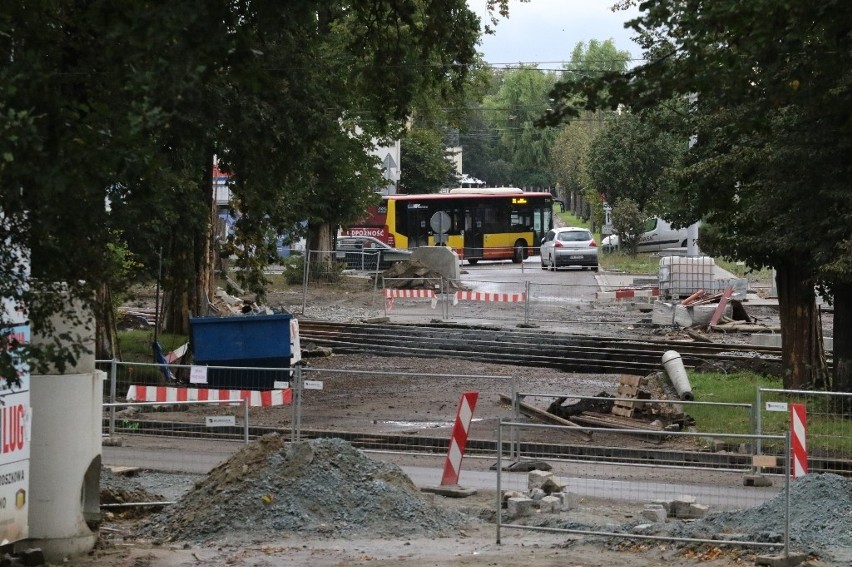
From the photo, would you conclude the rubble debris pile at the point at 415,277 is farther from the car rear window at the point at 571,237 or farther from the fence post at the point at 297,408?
the fence post at the point at 297,408

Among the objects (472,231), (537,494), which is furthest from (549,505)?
(472,231)

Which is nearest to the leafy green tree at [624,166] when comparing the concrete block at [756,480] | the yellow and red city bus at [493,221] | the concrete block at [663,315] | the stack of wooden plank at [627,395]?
the yellow and red city bus at [493,221]

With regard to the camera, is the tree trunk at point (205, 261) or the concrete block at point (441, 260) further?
the concrete block at point (441, 260)

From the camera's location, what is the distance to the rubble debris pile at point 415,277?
41.2 metres

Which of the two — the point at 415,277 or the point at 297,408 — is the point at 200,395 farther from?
the point at 415,277

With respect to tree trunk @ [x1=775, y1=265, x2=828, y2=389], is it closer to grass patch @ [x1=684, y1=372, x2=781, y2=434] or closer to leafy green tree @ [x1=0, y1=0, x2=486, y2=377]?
grass patch @ [x1=684, y1=372, x2=781, y2=434]

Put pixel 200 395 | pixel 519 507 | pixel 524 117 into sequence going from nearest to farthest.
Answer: pixel 519 507
pixel 200 395
pixel 524 117

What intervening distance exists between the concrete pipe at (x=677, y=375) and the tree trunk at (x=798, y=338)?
5.44 feet

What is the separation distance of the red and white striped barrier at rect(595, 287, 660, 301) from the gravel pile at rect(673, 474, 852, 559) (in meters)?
27.1

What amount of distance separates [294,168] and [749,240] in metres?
7.09

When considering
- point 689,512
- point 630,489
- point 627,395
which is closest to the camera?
point 689,512

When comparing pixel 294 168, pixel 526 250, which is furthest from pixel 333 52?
pixel 526 250

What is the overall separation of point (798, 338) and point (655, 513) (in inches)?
411

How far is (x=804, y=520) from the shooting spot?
1169 centimetres
